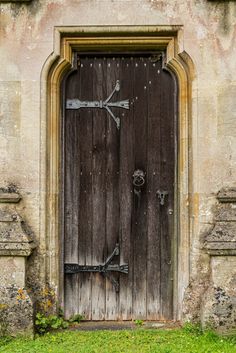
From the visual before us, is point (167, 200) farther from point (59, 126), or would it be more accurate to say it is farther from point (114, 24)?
point (114, 24)

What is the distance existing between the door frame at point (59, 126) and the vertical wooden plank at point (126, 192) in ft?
1.37

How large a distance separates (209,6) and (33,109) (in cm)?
204

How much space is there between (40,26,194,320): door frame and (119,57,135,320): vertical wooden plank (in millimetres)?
417

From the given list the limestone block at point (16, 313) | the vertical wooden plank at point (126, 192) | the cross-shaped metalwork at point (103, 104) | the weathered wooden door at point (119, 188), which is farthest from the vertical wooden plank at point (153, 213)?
the limestone block at point (16, 313)

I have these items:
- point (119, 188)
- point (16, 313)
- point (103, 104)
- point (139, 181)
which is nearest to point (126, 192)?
point (119, 188)

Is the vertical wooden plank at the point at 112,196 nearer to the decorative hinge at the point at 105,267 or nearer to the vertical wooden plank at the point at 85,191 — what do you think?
the decorative hinge at the point at 105,267

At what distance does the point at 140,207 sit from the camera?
4.77m

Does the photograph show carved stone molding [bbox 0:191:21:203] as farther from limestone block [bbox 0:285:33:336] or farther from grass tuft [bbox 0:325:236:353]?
grass tuft [bbox 0:325:236:353]

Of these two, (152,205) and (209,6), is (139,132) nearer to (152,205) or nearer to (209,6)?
(152,205)

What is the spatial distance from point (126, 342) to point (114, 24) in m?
3.06

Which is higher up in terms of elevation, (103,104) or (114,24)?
(114,24)

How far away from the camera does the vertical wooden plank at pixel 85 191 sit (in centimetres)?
477

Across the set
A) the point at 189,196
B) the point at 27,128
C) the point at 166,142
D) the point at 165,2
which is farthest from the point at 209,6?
the point at 27,128

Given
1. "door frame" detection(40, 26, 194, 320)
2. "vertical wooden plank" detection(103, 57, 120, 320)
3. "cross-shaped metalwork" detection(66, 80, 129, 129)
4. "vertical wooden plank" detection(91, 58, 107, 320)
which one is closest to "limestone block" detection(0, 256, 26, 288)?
"door frame" detection(40, 26, 194, 320)
